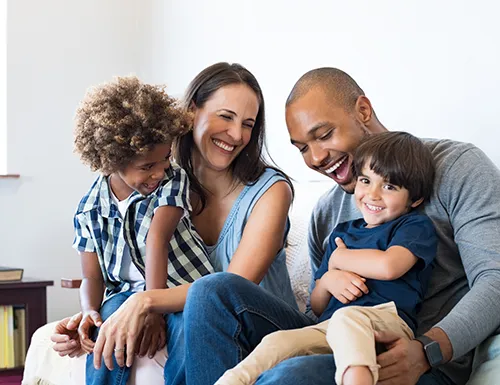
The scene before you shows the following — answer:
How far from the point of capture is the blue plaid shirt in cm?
194

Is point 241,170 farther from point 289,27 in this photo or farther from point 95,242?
point 289,27

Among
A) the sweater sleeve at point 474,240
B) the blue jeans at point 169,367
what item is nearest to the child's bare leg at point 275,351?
the sweater sleeve at point 474,240

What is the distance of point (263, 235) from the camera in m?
1.93

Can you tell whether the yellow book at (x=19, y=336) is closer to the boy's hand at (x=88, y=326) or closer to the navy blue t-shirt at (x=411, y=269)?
the boy's hand at (x=88, y=326)

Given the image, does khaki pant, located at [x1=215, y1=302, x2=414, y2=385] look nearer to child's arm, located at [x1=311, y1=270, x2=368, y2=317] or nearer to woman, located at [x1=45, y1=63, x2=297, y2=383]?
child's arm, located at [x1=311, y1=270, x2=368, y2=317]

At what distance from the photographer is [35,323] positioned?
131 inches

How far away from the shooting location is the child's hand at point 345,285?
1.57 metres

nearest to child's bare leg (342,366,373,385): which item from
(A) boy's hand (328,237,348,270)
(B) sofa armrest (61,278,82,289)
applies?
(A) boy's hand (328,237,348,270)

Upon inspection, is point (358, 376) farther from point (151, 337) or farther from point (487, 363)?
point (151, 337)

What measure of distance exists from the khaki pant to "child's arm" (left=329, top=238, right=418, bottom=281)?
0.23 feet

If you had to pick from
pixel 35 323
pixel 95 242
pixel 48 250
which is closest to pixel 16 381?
pixel 35 323

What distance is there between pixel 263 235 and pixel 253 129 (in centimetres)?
34

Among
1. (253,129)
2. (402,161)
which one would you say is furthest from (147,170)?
(402,161)

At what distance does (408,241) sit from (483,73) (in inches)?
32.7
